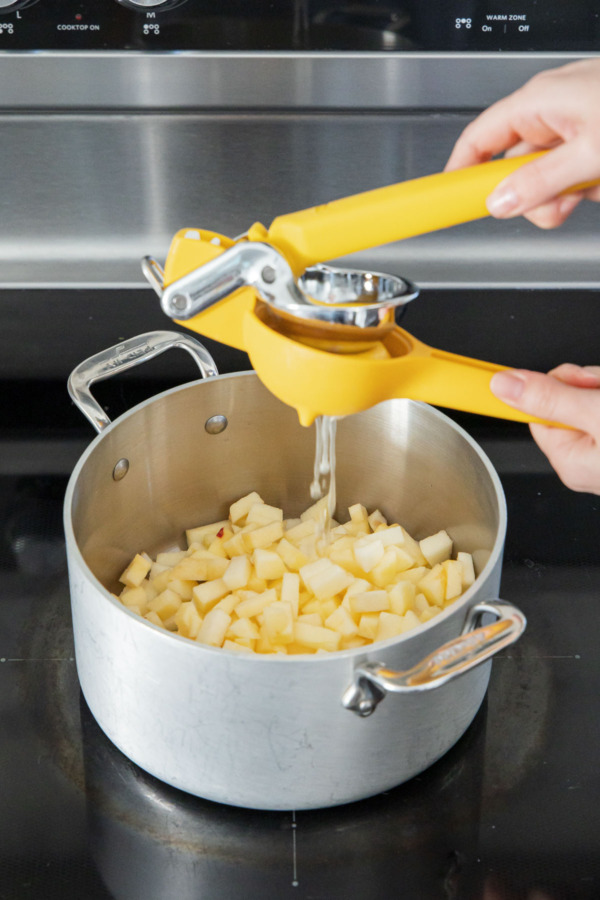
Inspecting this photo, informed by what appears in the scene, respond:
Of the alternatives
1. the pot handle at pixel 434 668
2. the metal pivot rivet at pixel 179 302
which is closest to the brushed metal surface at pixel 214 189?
the metal pivot rivet at pixel 179 302

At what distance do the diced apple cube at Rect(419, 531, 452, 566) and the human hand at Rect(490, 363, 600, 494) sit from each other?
0.18 meters

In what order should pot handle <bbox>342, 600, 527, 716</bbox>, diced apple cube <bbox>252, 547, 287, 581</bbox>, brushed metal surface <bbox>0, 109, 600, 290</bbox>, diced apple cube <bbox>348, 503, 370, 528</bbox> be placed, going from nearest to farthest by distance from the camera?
pot handle <bbox>342, 600, 527, 716</bbox> → diced apple cube <bbox>252, 547, 287, 581</bbox> → diced apple cube <bbox>348, 503, 370, 528</bbox> → brushed metal surface <bbox>0, 109, 600, 290</bbox>

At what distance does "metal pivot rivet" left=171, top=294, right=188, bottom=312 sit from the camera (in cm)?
63

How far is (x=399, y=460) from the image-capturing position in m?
0.96

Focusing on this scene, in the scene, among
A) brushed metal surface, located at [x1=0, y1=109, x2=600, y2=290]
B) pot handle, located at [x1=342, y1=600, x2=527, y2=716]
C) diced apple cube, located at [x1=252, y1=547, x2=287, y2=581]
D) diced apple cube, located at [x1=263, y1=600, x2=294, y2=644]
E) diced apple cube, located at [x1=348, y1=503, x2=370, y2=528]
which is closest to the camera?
pot handle, located at [x1=342, y1=600, x2=527, y2=716]

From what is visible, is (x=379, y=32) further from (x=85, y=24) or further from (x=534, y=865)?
(x=534, y=865)

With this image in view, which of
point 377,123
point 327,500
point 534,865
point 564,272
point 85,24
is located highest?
point 85,24

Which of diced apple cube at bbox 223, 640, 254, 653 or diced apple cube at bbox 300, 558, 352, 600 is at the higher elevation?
diced apple cube at bbox 300, 558, 352, 600

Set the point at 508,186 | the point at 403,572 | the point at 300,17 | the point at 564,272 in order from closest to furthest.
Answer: the point at 508,186 → the point at 403,572 → the point at 300,17 → the point at 564,272

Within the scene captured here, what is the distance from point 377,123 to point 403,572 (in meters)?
0.56

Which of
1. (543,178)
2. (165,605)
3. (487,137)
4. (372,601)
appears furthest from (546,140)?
(165,605)

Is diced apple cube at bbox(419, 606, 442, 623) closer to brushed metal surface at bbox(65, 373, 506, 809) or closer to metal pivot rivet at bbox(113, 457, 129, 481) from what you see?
brushed metal surface at bbox(65, 373, 506, 809)

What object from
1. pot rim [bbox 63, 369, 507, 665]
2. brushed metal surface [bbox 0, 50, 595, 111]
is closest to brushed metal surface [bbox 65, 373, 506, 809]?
pot rim [bbox 63, 369, 507, 665]

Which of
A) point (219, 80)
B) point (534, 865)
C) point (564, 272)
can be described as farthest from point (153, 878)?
point (564, 272)
